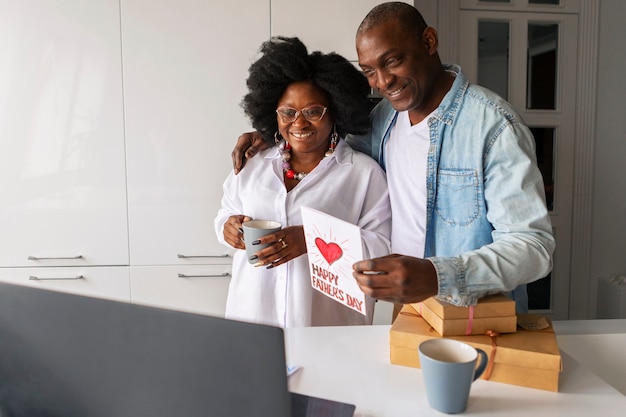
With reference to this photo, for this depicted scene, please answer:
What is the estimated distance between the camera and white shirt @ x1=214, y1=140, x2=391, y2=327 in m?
1.51

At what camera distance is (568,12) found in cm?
296

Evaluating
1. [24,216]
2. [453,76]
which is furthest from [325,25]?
[24,216]

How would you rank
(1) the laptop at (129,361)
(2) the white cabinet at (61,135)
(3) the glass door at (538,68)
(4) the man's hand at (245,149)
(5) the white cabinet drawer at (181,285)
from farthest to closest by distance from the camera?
(3) the glass door at (538,68) → (5) the white cabinet drawer at (181,285) → (2) the white cabinet at (61,135) → (4) the man's hand at (245,149) → (1) the laptop at (129,361)

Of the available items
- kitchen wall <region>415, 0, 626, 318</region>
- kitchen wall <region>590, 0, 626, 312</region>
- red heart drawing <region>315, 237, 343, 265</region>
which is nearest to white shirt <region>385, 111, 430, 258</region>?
red heart drawing <region>315, 237, 343, 265</region>

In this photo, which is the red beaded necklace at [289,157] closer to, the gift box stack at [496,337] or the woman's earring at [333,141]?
the woman's earring at [333,141]

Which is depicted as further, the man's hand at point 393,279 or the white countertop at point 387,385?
the man's hand at point 393,279

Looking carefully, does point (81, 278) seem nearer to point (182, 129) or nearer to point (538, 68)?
point (182, 129)

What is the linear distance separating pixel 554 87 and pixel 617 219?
33.9 inches

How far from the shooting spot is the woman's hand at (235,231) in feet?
4.82

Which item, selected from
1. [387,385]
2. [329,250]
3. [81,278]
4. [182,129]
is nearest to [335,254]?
[329,250]

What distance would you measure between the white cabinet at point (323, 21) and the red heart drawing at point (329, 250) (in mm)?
1282

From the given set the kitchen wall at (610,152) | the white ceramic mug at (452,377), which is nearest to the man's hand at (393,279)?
the white ceramic mug at (452,377)

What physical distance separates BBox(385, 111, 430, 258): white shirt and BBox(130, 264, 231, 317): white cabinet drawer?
0.99 metres

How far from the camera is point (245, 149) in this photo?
5.46 feet
